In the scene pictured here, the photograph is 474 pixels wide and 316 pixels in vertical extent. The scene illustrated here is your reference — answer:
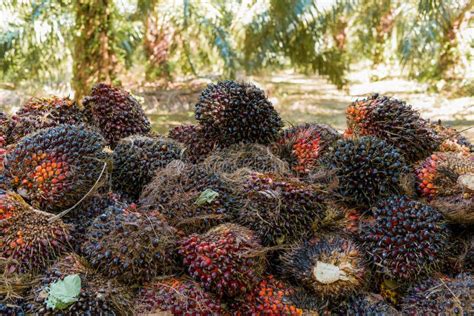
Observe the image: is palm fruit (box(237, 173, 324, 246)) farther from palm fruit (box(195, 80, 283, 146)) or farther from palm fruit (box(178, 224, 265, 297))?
→ palm fruit (box(195, 80, 283, 146))

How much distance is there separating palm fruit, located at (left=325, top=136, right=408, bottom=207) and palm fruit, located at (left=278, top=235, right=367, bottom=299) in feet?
0.65

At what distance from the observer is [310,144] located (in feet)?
5.79

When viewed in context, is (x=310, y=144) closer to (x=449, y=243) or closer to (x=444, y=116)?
(x=449, y=243)

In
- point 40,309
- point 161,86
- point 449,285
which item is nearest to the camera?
point 40,309

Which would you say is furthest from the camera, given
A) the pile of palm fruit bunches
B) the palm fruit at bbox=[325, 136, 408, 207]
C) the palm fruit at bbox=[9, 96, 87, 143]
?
the palm fruit at bbox=[9, 96, 87, 143]

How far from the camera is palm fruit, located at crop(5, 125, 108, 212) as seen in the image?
139 centimetres

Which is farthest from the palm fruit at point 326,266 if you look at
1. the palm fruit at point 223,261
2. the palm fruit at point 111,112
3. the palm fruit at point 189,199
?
the palm fruit at point 111,112

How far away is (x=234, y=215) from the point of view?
147 centimetres

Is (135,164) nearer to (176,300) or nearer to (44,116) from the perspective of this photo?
(44,116)

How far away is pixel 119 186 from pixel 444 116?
20.8 feet

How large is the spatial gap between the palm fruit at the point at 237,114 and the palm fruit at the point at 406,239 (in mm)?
492

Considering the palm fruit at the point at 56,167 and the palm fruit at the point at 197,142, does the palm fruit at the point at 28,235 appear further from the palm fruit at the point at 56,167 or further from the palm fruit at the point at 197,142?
the palm fruit at the point at 197,142

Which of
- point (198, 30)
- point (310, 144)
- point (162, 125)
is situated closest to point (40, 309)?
point (310, 144)

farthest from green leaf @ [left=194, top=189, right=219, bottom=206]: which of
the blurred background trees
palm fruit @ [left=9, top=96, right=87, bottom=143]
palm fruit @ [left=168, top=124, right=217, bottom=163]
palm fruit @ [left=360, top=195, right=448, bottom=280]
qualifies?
the blurred background trees
